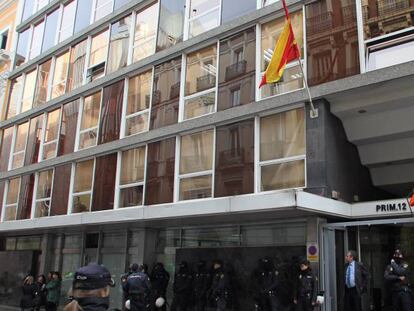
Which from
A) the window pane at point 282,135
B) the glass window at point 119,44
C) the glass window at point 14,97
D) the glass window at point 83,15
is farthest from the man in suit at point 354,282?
the glass window at point 14,97

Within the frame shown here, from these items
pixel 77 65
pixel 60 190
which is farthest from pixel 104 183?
pixel 77 65

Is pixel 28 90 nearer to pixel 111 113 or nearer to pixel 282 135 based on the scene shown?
pixel 111 113

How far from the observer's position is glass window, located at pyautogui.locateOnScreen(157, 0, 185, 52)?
1570 centimetres

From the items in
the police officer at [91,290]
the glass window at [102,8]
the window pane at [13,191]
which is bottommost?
the police officer at [91,290]

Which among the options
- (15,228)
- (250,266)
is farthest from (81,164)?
(250,266)

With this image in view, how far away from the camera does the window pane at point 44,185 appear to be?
61.9ft

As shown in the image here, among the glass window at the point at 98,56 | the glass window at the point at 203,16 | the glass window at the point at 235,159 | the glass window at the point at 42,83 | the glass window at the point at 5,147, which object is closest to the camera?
the glass window at the point at 235,159

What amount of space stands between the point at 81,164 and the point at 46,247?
389 centimetres

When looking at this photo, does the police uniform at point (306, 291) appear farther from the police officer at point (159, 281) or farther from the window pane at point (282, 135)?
the police officer at point (159, 281)

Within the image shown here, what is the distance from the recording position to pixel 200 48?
1471 centimetres

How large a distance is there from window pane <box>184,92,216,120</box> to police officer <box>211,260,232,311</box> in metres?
4.44

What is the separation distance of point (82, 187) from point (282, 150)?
8.46 metres

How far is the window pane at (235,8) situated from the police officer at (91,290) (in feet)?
37.8

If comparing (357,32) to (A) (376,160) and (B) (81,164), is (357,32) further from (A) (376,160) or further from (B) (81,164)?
(B) (81,164)
